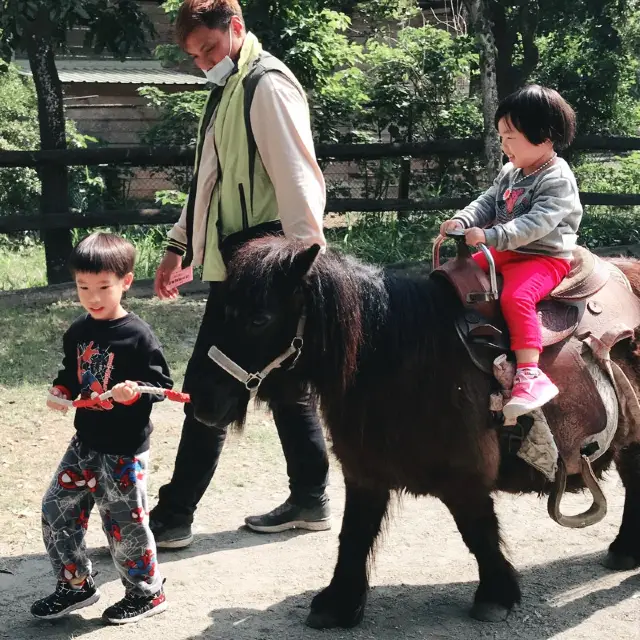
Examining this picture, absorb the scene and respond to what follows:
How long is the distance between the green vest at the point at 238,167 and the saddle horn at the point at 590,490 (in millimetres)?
1392

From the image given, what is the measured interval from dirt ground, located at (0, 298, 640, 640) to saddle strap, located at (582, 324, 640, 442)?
69 cm

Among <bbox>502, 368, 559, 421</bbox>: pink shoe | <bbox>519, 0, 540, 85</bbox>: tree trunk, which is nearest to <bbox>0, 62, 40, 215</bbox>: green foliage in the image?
<bbox>519, 0, 540, 85</bbox>: tree trunk

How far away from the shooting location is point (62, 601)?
3053mm

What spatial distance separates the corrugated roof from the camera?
642 inches

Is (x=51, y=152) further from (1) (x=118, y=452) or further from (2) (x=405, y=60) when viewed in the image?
(1) (x=118, y=452)

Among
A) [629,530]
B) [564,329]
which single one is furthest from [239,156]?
[629,530]

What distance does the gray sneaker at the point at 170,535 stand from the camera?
3734mm

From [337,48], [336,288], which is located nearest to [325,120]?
[337,48]

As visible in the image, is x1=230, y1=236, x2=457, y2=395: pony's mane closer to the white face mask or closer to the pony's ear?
the pony's ear

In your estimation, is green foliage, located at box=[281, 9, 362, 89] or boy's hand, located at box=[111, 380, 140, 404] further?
green foliage, located at box=[281, 9, 362, 89]

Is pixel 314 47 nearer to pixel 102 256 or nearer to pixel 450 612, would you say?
pixel 102 256

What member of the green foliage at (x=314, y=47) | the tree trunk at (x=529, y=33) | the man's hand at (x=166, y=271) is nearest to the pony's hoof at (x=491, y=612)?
the man's hand at (x=166, y=271)

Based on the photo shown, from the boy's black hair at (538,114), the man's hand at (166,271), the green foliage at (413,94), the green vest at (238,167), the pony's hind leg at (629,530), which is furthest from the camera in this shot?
the green foliage at (413,94)

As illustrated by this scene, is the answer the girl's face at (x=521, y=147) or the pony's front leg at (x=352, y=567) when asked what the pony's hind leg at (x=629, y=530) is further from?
the girl's face at (x=521, y=147)
